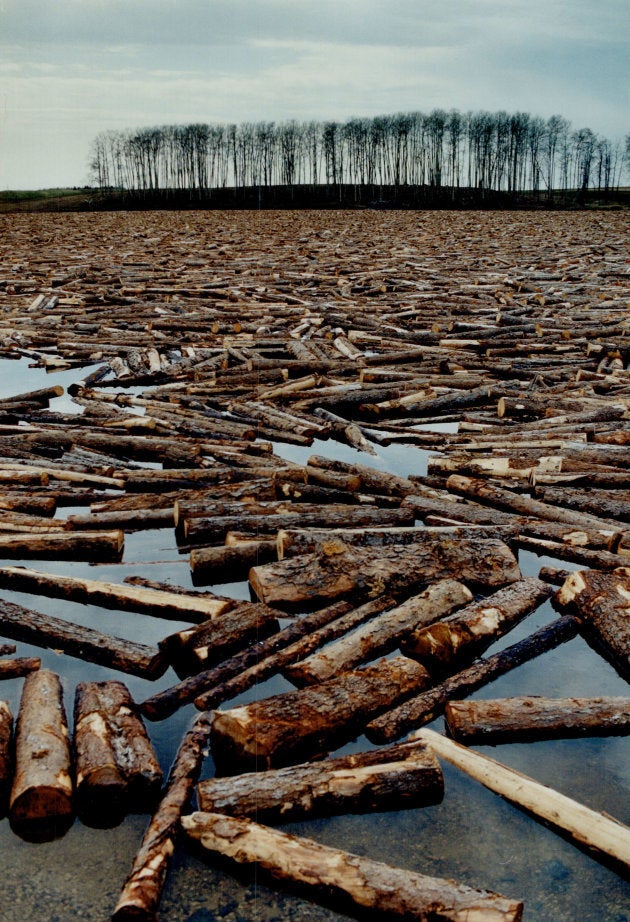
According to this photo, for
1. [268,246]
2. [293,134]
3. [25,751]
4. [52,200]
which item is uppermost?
[293,134]

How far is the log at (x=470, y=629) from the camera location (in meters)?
4.17

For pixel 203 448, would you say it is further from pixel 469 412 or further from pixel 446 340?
pixel 446 340

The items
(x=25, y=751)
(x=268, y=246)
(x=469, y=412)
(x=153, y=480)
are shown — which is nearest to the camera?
(x=25, y=751)

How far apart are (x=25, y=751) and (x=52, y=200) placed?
350 ft

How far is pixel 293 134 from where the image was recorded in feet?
406

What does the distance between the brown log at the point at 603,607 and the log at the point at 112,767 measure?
2679mm

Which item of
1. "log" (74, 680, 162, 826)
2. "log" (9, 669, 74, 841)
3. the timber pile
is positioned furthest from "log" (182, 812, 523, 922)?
"log" (9, 669, 74, 841)

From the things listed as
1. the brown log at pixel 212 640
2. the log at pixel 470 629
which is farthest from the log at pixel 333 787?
the brown log at pixel 212 640

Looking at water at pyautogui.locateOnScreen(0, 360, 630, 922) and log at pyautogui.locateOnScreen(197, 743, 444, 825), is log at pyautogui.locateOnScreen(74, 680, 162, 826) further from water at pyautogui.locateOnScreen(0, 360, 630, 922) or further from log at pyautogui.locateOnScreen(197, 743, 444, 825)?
log at pyautogui.locateOnScreen(197, 743, 444, 825)

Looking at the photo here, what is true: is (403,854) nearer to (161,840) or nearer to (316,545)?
(161,840)

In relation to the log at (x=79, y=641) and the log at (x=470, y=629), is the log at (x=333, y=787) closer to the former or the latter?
the log at (x=470, y=629)

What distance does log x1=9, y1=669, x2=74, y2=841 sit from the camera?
3.02 meters

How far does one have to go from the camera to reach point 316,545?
523 cm

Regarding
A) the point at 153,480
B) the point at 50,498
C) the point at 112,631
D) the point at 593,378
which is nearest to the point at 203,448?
the point at 153,480
